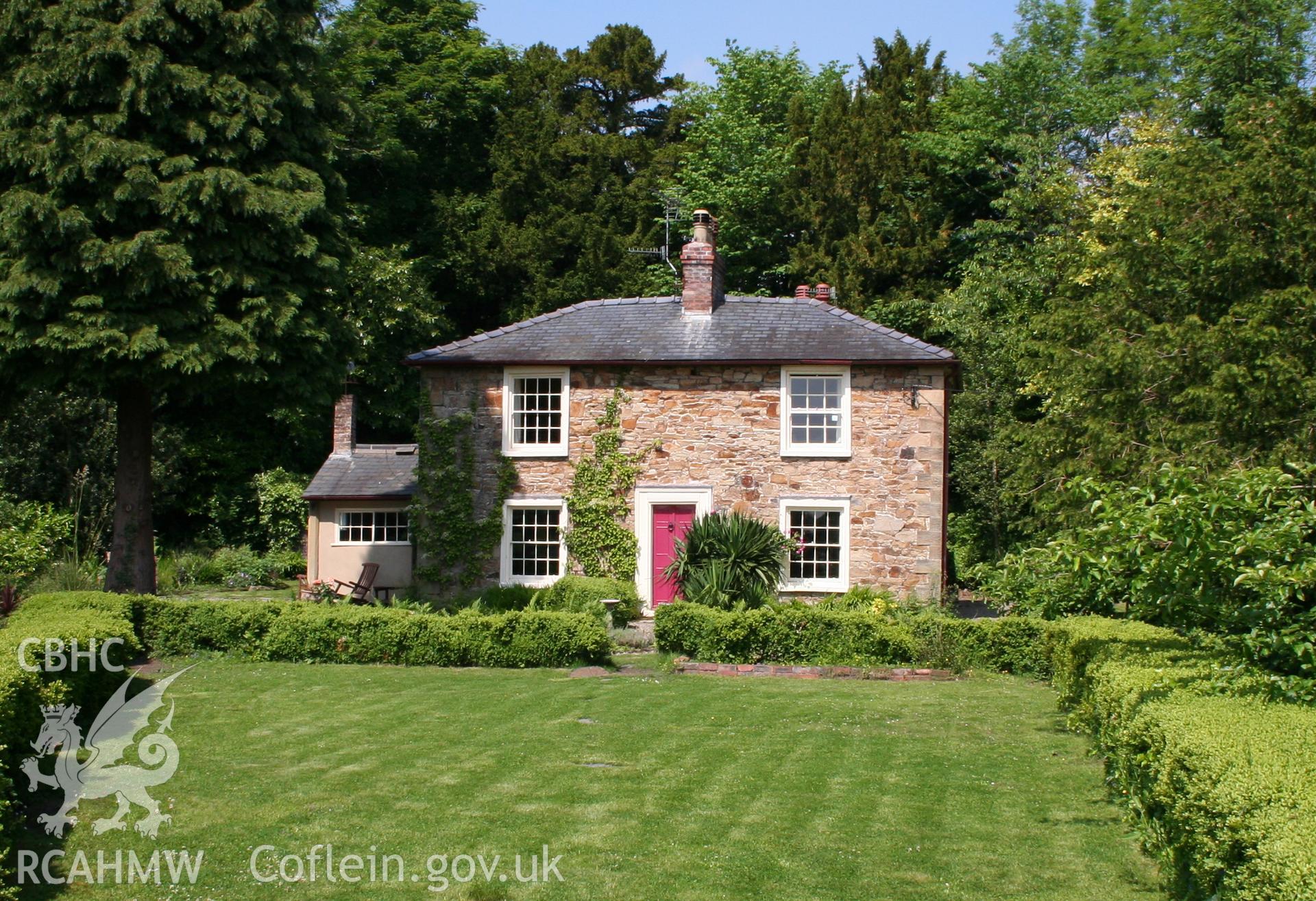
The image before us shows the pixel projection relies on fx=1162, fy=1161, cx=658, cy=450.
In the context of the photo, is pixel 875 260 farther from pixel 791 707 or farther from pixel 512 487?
pixel 791 707

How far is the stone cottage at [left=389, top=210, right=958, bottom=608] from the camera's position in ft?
70.6

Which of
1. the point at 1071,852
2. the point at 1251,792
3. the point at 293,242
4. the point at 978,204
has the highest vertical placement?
the point at 978,204

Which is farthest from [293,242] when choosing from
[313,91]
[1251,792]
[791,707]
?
[1251,792]

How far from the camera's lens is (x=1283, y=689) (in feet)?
24.3

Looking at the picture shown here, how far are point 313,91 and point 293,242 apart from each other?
2994mm

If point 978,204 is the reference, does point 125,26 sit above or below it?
below

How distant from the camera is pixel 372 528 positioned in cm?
2672

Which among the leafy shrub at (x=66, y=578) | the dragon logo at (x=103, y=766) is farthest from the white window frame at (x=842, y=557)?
the dragon logo at (x=103, y=766)

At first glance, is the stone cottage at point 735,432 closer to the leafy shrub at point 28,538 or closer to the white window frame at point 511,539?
the white window frame at point 511,539

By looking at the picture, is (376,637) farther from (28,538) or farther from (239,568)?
(239,568)

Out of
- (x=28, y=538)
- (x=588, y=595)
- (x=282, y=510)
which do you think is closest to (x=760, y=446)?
(x=588, y=595)

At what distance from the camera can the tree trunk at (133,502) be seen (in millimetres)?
18375

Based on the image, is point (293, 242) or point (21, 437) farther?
point (21, 437)

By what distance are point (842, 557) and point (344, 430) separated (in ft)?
43.8
